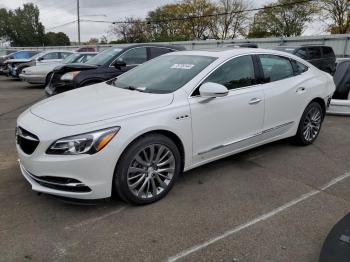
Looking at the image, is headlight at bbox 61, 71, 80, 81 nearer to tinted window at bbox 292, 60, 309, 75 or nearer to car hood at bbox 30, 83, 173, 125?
car hood at bbox 30, 83, 173, 125

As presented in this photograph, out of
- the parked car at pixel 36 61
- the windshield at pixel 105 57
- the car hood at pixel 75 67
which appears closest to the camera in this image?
the car hood at pixel 75 67

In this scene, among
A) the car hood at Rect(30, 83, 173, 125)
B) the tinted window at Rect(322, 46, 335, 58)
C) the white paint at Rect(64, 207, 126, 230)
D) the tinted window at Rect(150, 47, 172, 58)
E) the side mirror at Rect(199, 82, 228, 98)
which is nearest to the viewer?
the white paint at Rect(64, 207, 126, 230)

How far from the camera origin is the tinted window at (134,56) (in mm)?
8539

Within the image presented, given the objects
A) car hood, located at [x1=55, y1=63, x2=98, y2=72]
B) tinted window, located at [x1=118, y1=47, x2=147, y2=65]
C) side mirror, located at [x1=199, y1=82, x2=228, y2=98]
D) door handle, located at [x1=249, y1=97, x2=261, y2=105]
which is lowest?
door handle, located at [x1=249, y1=97, x2=261, y2=105]

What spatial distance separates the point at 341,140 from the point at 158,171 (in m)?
3.78

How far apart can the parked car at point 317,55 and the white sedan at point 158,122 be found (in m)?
8.75

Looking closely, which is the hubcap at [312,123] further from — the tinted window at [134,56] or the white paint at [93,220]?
the tinted window at [134,56]

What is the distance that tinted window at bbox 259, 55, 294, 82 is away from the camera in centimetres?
473

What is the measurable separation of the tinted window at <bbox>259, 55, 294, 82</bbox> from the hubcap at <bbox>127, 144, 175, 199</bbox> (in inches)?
77.9

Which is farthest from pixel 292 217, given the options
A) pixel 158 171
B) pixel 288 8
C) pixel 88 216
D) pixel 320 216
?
pixel 288 8

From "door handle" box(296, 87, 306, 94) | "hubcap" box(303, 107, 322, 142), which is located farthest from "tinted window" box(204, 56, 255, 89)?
"hubcap" box(303, 107, 322, 142)

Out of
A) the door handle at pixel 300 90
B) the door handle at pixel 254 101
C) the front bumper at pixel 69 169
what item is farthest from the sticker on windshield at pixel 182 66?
the door handle at pixel 300 90

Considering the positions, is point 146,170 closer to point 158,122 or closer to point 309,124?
point 158,122

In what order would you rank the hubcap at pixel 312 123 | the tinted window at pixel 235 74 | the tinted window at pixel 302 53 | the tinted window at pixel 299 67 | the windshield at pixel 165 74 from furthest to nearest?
the tinted window at pixel 302 53 < the hubcap at pixel 312 123 < the tinted window at pixel 299 67 < the tinted window at pixel 235 74 < the windshield at pixel 165 74
